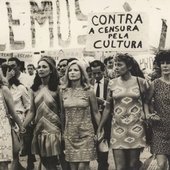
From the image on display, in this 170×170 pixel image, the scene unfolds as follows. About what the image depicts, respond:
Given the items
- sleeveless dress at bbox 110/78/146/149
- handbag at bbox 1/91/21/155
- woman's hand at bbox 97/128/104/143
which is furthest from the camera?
handbag at bbox 1/91/21/155

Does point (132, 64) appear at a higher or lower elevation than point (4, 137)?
higher

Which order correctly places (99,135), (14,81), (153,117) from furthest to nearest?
(14,81) < (99,135) < (153,117)

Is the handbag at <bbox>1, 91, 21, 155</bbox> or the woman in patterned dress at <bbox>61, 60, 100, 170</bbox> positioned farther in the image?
the handbag at <bbox>1, 91, 21, 155</bbox>

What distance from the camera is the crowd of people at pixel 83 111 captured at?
5215 millimetres

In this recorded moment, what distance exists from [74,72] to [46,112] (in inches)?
23.4

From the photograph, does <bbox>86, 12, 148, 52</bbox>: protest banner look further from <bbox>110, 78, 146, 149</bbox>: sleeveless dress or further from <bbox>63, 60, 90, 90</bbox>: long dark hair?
<bbox>110, 78, 146, 149</bbox>: sleeveless dress

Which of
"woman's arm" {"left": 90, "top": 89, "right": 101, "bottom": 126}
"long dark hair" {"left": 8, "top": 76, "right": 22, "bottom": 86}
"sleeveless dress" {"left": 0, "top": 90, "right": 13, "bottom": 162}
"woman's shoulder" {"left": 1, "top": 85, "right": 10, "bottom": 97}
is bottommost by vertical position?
"sleeveless dress" {"left": 0, "top": 90, "right": 13, "bottom": 162}

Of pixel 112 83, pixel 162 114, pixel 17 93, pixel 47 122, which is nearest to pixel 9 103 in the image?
pixel 17 93

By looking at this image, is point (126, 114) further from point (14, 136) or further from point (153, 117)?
point (14, 136)

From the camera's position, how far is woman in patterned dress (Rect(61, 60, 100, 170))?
522cm

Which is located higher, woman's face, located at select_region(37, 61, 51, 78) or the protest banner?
the protest banner

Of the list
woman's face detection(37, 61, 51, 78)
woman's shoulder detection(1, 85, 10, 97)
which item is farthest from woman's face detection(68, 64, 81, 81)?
woman's shoulder detection(1, 85, 10, 97)

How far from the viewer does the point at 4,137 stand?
538 centimetres

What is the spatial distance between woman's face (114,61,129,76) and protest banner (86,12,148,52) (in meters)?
0.19
